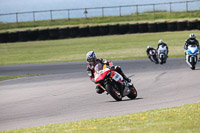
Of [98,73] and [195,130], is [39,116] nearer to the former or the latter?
[98,73]

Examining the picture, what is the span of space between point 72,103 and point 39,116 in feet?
6.05

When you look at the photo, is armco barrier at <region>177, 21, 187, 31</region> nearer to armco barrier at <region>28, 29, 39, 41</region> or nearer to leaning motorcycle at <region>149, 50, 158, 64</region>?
armco barrier at <region>28, 29, 39, 41</region>

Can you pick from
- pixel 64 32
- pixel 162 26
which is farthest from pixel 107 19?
pixel 162 26

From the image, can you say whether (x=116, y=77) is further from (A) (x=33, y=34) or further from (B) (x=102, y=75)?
(A) (x=33, y=34)

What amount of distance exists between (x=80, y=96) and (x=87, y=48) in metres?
24.6

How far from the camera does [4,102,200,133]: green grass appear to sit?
7465mm

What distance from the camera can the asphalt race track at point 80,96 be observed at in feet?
34.8

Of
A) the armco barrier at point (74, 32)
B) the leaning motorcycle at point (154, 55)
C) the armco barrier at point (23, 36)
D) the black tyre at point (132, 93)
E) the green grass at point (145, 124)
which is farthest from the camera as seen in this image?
the armco barrier at point (23, 36)

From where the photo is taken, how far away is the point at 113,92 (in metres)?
12.1

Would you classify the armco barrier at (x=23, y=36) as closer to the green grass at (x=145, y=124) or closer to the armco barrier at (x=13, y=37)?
the armco barrier at (x=13, y=37)

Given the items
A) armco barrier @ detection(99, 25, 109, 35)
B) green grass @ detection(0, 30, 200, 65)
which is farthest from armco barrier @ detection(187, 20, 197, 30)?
armco barrier @ detection(99, 25, 109, 35)

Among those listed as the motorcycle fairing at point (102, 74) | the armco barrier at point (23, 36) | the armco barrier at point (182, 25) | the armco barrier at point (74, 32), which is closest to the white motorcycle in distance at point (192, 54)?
the motorcycle fairing at point (102, 74)

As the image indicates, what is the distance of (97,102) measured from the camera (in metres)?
12.5

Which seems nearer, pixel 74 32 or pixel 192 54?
pixel 192 54
